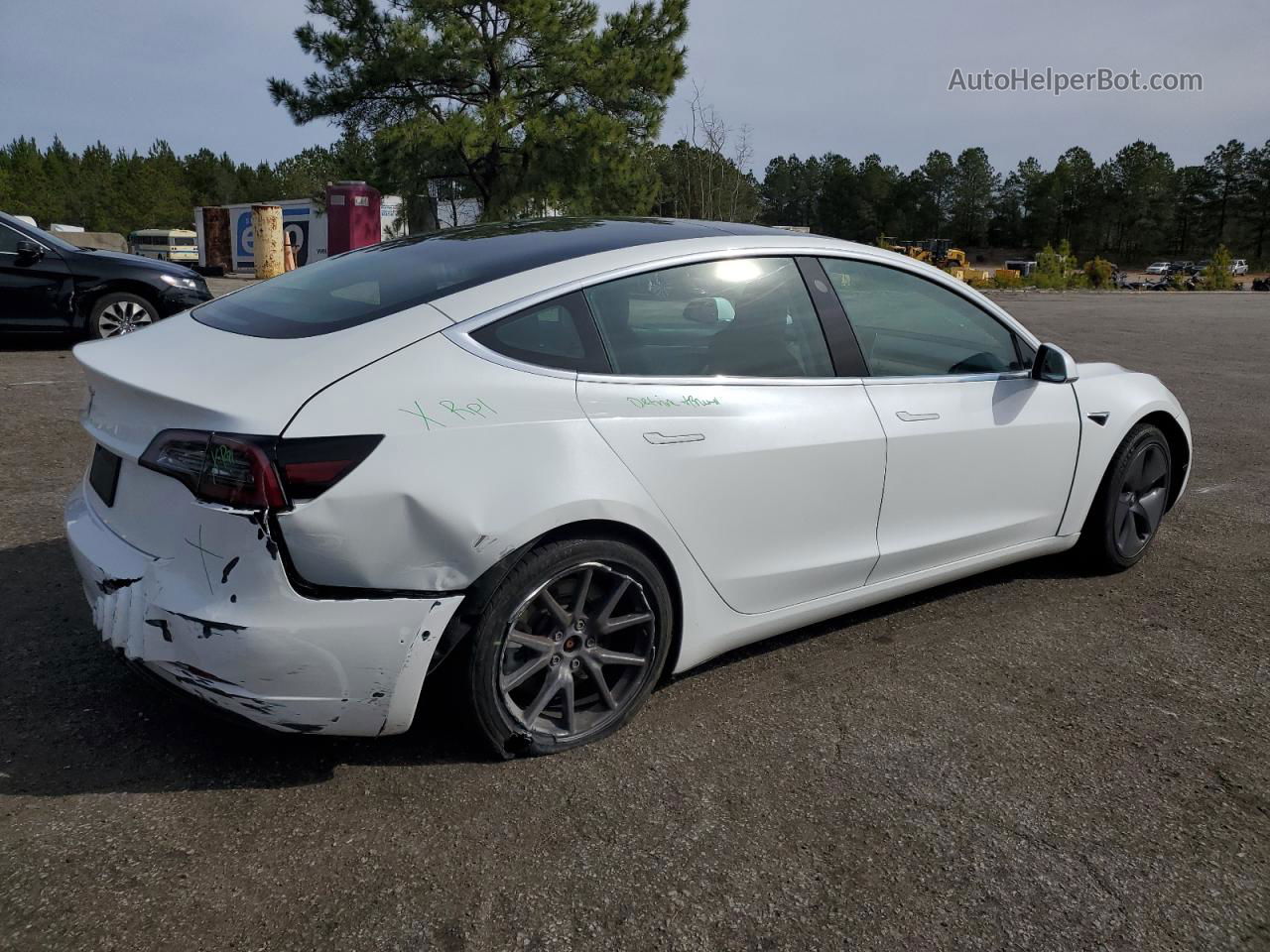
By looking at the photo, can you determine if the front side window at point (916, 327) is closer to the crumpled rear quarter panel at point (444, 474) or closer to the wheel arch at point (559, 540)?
the wheel arch at point (559, 540)

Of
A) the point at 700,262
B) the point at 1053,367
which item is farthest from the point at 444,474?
the point at 1053,367

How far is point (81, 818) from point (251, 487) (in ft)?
3.16

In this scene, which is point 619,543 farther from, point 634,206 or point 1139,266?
point 1139,266

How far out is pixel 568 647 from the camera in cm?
278

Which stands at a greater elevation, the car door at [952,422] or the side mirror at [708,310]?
the side mirror at [708,310]

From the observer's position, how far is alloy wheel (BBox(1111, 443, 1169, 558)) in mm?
4367

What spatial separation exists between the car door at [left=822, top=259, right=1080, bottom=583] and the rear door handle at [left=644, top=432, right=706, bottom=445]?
2.63 ft

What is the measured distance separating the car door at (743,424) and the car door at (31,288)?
28.3 ft

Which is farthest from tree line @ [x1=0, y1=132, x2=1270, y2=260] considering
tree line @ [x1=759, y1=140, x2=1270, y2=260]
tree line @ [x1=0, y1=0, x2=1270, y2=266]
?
tree line @ [x1=0, y1=0, x2=1270, y2=266]

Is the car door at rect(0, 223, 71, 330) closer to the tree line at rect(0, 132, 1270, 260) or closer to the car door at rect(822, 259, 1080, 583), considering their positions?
the car door at rect(822, 259, 1080, 583)

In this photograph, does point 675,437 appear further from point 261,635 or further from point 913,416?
point 261,635

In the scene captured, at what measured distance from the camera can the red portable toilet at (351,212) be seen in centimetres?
1950

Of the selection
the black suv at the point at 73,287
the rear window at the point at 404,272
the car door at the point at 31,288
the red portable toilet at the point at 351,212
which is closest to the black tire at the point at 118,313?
the black suv at the point at 73,287

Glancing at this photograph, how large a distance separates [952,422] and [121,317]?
8895 millimetres
